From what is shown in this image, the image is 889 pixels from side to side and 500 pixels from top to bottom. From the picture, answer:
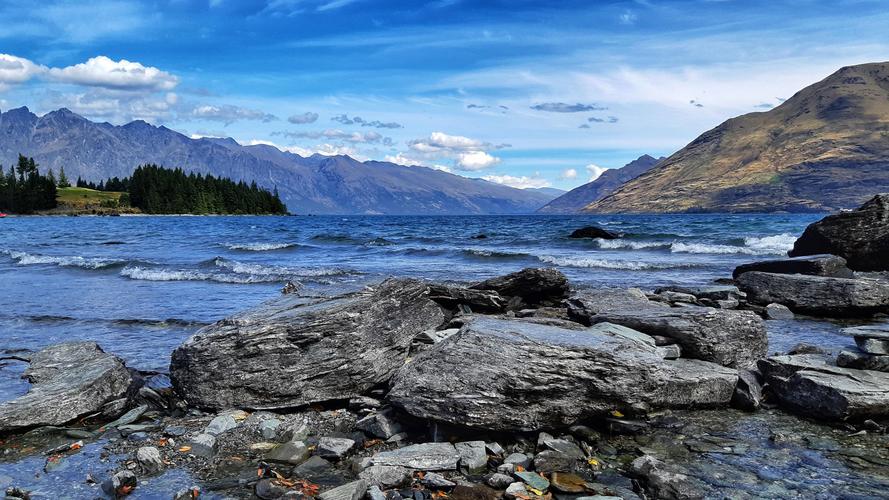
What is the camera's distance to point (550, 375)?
26.5 feet

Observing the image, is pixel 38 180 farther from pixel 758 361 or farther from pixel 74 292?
pixel 758 361

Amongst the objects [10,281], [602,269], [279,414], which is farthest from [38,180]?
[279,414]

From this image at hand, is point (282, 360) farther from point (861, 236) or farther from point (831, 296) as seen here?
Result: point (861, 236)

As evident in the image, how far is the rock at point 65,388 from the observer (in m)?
8.75

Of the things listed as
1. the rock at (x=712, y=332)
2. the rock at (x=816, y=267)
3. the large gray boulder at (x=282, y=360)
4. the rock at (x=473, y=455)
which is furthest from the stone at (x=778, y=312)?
the rock at (x=473, y=455)

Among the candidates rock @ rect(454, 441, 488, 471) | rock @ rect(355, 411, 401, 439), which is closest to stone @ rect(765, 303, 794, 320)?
rock @ rect(454, 441, 488, 471)

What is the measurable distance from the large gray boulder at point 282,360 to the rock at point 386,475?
283 centimetres

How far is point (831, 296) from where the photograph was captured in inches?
683

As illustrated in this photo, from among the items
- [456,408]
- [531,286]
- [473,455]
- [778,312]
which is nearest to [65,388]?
[456,408]

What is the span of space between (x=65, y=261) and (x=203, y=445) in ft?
116

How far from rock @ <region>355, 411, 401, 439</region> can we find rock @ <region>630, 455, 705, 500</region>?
327 centimetres

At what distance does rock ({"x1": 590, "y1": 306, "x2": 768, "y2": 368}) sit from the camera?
10.6 m

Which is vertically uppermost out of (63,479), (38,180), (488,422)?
(38,180)

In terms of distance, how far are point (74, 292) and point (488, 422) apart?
22.7 m
